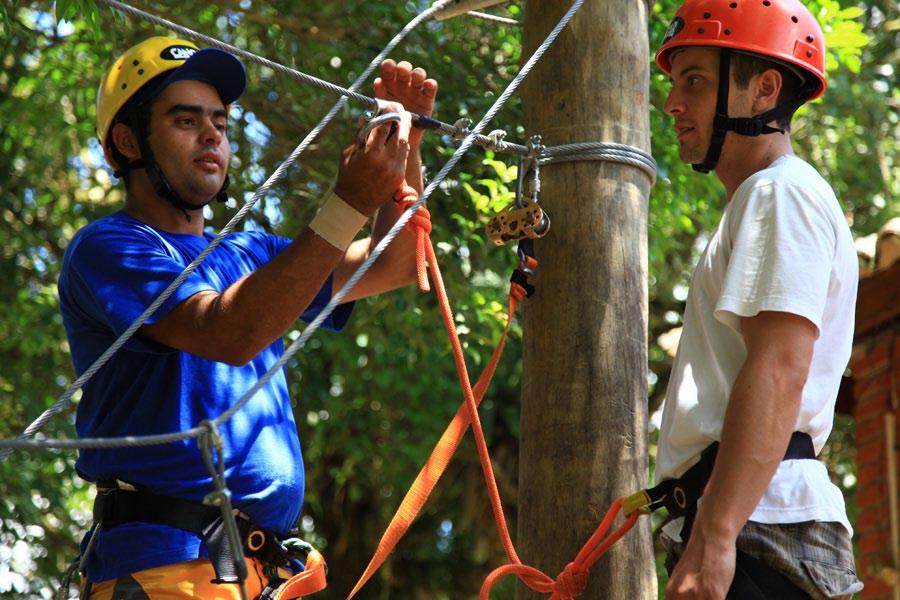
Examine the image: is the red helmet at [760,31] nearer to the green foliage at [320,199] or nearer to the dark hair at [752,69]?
the dark hair at [752,69]

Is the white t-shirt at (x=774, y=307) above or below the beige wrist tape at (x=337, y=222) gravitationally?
below

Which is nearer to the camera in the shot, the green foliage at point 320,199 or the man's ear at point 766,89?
the man's ear at point 766,89

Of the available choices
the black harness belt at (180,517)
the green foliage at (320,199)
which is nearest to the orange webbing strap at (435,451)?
the black harness belt at (180,517)

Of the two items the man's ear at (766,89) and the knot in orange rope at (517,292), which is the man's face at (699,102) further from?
the knot in orange rope at (517,292)

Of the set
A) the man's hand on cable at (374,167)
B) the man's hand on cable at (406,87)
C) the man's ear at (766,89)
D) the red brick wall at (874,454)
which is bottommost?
the red brick wall at (874,454)

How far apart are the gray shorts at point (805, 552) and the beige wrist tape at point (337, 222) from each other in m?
1.04

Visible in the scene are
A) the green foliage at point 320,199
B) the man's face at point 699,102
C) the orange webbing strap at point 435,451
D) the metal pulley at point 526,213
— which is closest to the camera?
the man's face at point 699,102

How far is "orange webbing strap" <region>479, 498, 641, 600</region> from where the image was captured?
9.32ft

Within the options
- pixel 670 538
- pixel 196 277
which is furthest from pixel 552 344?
pixel 196 277

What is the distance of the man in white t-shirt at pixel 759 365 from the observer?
234 cm

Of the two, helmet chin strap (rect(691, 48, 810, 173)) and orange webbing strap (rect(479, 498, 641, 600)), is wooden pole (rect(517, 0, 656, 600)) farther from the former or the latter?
helmet chin strap (rect(691, 48, 810, 173))

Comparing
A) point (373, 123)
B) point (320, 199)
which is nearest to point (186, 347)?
point (373, 123)

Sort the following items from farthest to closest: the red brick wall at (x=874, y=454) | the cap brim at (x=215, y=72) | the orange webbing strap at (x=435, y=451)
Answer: the red brick wall at (x=874, y=454)
the cap brim at (x=215, y=72)
the orange webbing strap at (x=435, y=451)

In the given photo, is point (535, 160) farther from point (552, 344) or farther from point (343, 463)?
point (343, 463)
